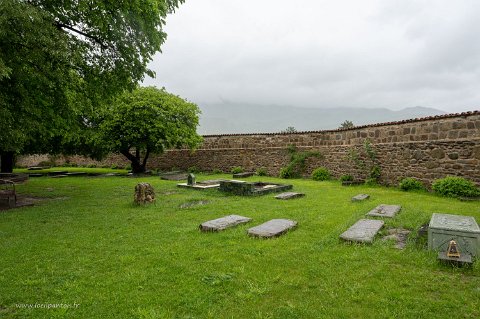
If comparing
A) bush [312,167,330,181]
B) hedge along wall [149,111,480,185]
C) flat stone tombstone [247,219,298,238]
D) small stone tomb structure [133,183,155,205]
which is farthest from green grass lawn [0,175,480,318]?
bush [312,167,330,181]

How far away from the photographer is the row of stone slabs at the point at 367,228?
205 inches

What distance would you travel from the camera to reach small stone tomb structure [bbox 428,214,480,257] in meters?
4.37

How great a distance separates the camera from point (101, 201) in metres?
9.93

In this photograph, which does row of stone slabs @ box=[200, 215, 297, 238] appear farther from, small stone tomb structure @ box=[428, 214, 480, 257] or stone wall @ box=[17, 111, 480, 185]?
stone wall @ box=[17, 111, 480, 185]

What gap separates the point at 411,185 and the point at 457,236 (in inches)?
293

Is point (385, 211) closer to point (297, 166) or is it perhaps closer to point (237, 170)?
point (297, 166)

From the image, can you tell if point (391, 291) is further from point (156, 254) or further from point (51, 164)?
point (51, 164)

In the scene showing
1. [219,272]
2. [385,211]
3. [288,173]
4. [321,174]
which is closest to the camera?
[219,272]

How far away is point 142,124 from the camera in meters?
17.8

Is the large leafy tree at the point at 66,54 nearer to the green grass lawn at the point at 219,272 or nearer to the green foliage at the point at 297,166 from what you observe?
the green grass lawn at the point at 219,272

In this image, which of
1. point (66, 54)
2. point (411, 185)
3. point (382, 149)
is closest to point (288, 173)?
point (382, 149)

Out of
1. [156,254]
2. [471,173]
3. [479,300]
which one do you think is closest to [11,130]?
[156,254]

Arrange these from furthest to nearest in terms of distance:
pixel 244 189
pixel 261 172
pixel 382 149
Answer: pixel 261 172, pixel 382 149, pixel 244 189

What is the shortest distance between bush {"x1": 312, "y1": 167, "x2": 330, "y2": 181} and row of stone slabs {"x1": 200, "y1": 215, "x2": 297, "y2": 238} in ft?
31.1
